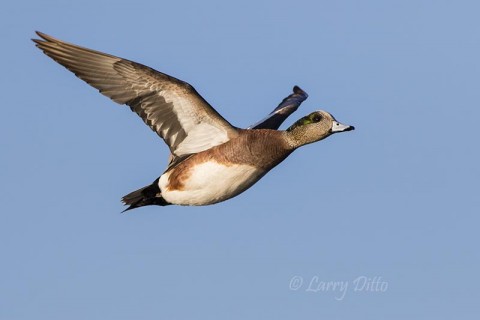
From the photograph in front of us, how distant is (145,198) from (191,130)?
1.25 meters

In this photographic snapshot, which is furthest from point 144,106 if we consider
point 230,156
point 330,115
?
point 330,115

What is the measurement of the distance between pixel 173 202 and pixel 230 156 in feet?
3.82

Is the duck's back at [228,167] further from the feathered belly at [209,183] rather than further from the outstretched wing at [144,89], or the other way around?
the outstretched wing at [144,89]

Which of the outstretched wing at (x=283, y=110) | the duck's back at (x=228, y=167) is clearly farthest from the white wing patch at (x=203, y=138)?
the outstretched wing at (x=283, y=110)

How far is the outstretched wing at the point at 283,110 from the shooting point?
696 inches

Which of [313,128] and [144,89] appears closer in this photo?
[144,89]

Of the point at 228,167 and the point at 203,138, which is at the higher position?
the point at 203,138

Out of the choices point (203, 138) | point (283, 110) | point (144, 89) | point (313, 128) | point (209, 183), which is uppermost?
point (144, 89)

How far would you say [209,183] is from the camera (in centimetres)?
1496

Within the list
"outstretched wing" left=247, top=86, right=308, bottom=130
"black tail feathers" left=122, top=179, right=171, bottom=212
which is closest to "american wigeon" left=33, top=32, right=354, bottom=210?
"black tail feathers" left=122, top=179, right=171, bottom=212

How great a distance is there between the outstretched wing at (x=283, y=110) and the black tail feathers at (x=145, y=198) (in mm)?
2472

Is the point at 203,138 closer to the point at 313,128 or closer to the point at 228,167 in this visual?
the point at 228,167

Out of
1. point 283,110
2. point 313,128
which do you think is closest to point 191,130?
point 313,128

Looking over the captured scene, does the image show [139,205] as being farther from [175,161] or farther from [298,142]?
[298,142]
